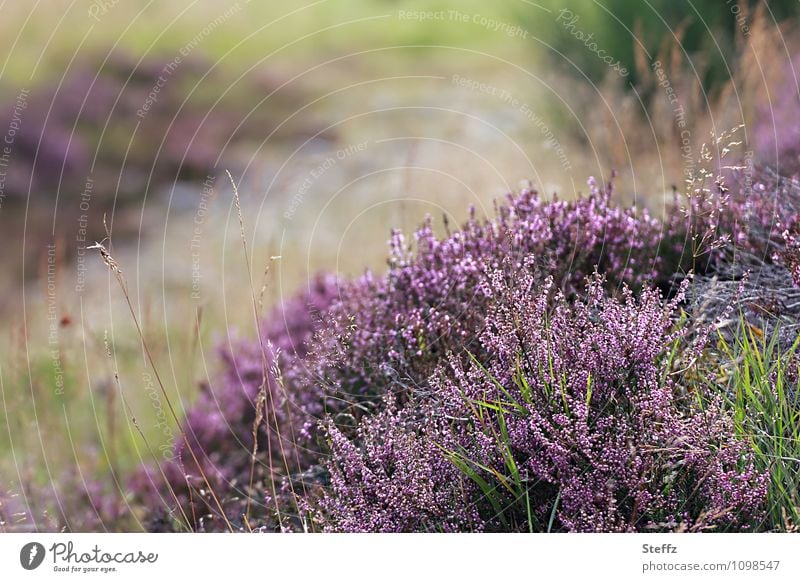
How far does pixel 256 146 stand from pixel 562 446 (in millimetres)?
6153

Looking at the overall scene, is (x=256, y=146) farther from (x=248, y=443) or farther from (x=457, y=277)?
(x=457, y=277)

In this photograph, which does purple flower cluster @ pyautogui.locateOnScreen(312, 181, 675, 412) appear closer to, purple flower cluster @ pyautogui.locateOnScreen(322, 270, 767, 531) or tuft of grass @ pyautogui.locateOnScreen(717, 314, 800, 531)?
purple flower cluster @ pyautogui.locateOnScreen(322, 270, 767, 531)

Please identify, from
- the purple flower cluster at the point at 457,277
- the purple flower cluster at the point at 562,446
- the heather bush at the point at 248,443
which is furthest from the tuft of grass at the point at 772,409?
the heather bush at the point at 248,443

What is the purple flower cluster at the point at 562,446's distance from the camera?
86.6 inches

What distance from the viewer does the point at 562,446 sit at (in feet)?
7.21

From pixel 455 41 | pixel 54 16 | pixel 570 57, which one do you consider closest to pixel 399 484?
pixel 570 57

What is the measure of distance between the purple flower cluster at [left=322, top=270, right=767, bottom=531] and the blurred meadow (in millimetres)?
785

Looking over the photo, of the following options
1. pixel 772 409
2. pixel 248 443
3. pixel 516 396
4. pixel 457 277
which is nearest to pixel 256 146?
pixel 248 443

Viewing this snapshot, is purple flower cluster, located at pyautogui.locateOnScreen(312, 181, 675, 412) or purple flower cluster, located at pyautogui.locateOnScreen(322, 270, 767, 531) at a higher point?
purple flower cluster, located at pyautogui.locateOnScreen(312, 181, 675, 412)

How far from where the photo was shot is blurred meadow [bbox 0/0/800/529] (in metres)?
4.13

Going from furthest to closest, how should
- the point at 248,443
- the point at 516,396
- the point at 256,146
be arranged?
the point at 256,146, the point at 248,443, the point at 516,396

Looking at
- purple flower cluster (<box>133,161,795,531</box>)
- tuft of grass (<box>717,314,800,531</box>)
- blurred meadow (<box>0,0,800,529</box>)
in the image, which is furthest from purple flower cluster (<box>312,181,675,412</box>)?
tuft of grass (<box>717,314,800,531</box>)
